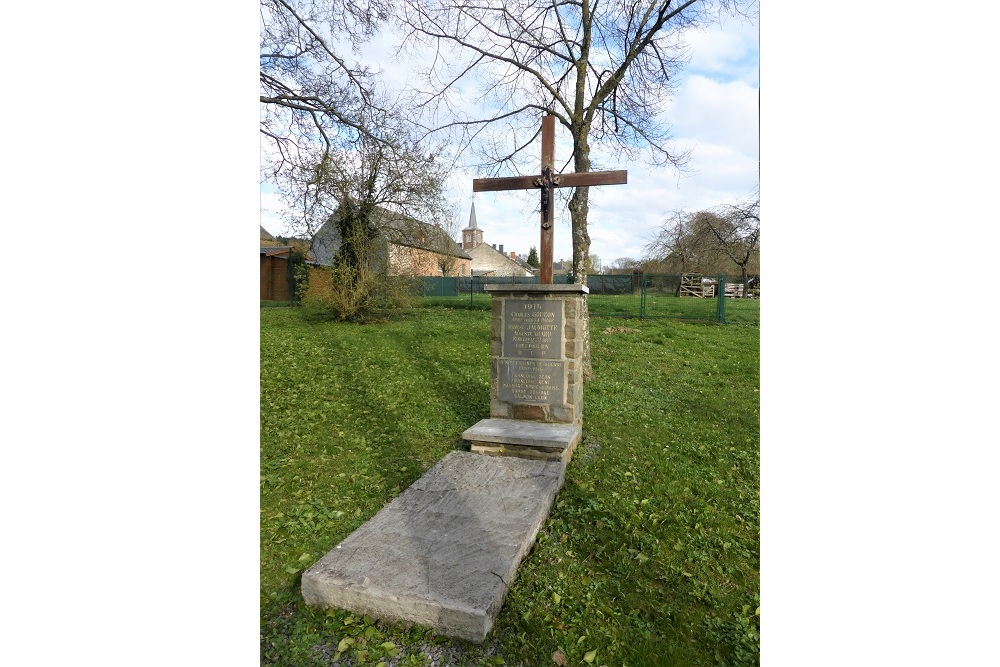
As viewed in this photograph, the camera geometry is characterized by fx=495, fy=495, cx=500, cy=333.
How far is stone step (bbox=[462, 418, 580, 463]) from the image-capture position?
3701 millimetres

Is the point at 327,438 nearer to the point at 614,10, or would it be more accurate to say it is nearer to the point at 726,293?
the point at 614,10

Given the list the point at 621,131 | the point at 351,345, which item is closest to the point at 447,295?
the point at 351,345

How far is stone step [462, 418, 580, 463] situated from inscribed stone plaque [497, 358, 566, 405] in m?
0.24

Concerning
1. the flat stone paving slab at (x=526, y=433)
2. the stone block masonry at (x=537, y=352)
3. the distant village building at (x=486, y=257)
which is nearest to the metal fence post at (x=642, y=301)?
the stone block masonry at (x=537, y=352)

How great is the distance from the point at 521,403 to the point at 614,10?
4.22 m

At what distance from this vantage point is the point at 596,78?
6.23 m

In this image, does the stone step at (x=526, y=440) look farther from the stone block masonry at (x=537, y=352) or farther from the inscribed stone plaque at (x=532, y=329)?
the inscribed stone plaque at (x=532, y=329)

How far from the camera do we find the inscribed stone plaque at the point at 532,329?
405 cm

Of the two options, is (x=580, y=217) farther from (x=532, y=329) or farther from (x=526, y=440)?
(x=526, y=440)

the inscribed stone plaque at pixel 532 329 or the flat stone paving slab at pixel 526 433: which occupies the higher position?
the inscribed stone plaque at pixel 532 329

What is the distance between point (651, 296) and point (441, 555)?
12259mm

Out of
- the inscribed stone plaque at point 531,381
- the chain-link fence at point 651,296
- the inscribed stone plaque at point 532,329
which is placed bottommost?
the inscribed stone plaque at point 531,381

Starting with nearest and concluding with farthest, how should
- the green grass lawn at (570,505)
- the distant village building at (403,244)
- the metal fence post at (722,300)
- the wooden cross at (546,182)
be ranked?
the green grass lawn at (570,505) → the wooden cross at (546,182) → the distant village building at (403,244) → the metal fence post at (722,300)

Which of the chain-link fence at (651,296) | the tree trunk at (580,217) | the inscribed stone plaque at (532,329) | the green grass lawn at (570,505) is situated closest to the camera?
the green grass lawn at (570,505)
